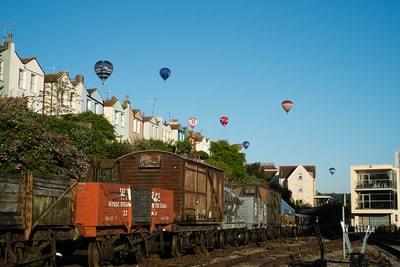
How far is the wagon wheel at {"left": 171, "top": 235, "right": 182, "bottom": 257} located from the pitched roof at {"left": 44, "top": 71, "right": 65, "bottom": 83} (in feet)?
99.0

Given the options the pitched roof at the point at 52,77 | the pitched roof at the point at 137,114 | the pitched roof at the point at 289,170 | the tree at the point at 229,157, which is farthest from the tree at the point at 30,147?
the pitched roof at the point at 289,170

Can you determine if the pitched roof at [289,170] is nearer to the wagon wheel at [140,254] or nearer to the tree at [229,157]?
the tree at [229,157]

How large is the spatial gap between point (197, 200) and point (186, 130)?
64054mm

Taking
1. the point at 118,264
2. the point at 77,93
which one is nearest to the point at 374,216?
the point at 77,93

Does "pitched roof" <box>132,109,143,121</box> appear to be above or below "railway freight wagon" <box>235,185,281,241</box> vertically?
above

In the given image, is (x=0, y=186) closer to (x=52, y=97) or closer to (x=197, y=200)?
(x=197, y=200)

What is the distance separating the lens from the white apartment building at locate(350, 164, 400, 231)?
6756cm

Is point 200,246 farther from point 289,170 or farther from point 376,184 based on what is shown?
point 289,170

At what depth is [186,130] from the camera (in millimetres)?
84750

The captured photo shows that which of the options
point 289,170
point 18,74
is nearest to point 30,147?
point 18,74

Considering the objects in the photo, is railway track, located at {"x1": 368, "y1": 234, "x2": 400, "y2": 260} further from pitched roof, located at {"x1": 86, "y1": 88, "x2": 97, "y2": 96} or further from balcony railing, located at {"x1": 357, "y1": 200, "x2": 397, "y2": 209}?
balcony railing, located at {"x1": 357, "y1": 200, "x2": 397, "y2": 209}

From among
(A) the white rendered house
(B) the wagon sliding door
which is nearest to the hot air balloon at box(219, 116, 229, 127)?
(B) the wagon sliding door

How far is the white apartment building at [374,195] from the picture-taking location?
222 feet

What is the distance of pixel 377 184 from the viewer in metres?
68.7
